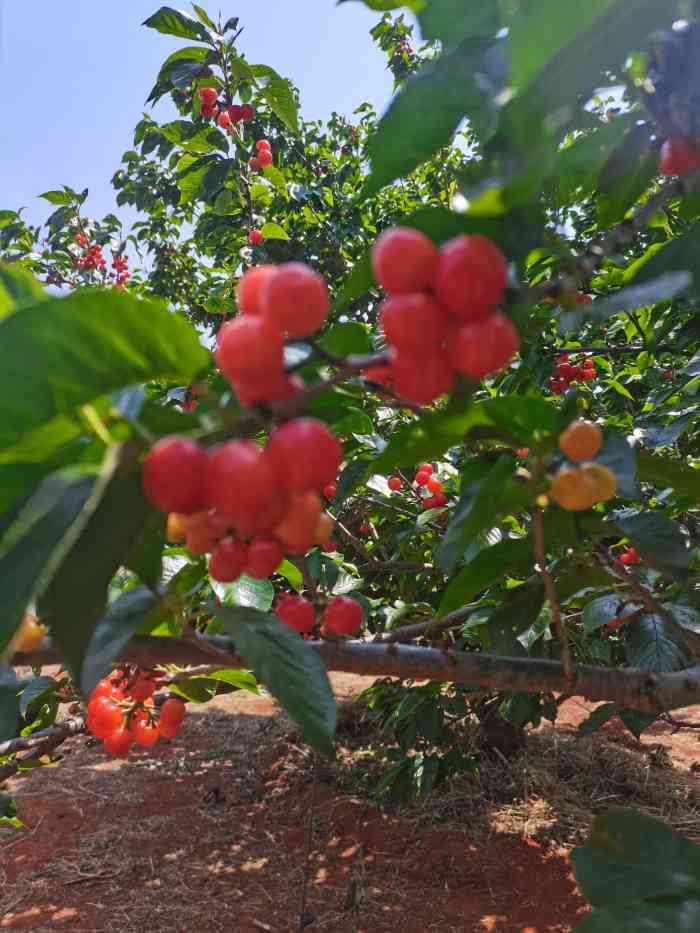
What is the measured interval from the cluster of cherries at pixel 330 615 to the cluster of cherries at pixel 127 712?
1.45 ft

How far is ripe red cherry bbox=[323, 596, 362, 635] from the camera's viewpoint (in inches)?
44.2

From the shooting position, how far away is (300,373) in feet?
2.09

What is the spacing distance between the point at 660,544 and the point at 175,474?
0.67 metres

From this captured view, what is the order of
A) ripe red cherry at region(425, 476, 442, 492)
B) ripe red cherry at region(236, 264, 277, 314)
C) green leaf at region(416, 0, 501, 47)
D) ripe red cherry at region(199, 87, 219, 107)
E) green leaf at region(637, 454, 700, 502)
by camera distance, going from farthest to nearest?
1. ripe red cherry at region(199, 87, 219, 107)
2. ripe red cherry at region(425, 476, 442, 492)
3. green leaf at region(637, 454, 700, 502)
4. green leaf at region(416, 0, 501, 47)
5. ripe red cherry at region(236, 264, 277, 314)

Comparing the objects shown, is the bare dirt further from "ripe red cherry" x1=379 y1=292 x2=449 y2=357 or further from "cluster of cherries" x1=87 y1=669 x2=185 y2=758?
"ripe red cherry" x1=379 y1=292 x2=449 y2=357

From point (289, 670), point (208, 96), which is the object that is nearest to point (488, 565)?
point (289, 670)

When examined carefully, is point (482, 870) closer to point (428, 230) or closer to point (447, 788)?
point (447, 788)

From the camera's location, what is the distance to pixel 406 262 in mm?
516

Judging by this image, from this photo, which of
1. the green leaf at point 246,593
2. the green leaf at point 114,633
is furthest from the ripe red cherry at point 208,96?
the green leaf at point 114,633

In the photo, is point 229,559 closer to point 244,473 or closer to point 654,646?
point 244,473

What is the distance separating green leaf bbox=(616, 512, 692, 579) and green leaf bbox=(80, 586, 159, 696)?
59cm

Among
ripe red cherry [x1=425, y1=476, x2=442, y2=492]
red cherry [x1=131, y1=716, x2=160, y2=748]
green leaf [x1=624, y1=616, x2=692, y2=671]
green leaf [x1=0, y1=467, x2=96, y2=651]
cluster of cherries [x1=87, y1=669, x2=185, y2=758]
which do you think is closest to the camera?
green leaf [x1=0, y1=467, x2=96, y2=651]

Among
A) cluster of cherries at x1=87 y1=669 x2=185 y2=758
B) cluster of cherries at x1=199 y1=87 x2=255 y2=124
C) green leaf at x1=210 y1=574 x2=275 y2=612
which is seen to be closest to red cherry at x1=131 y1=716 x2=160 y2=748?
cluster of cherries at x1=87 y1=669 x2=185 y2=758

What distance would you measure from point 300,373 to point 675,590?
1351 millimetres
